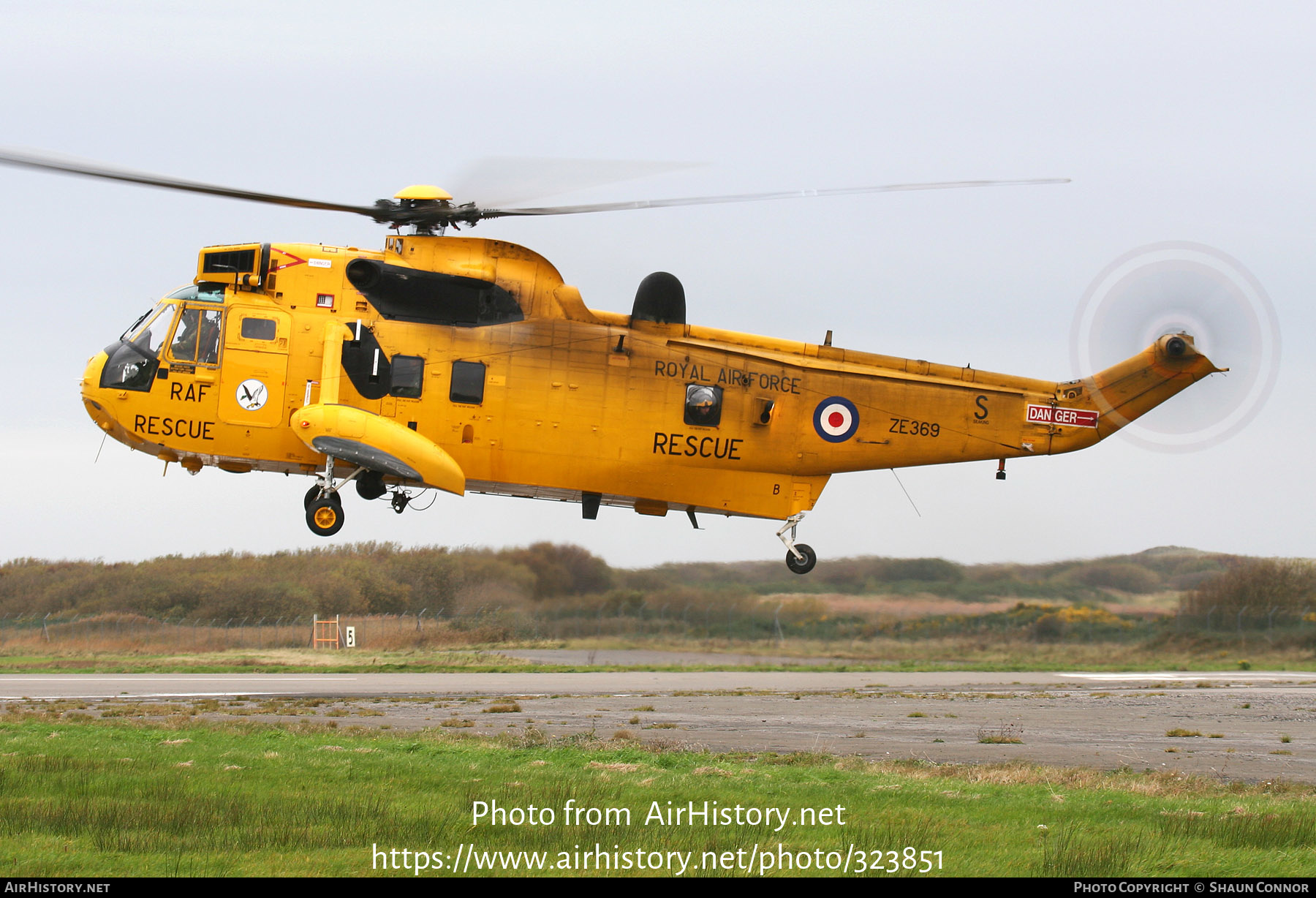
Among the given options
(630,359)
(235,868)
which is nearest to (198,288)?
(630,359)

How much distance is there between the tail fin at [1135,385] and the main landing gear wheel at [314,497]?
1244cm

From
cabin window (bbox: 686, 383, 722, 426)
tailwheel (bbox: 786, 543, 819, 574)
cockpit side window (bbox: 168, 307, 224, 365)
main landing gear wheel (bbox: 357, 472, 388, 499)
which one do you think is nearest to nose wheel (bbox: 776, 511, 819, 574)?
tailwheel (bbox: 786, 543, 819, 574)

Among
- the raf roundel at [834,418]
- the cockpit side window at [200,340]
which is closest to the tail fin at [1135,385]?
the raf roundel at [834,418]

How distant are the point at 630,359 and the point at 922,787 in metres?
7.91

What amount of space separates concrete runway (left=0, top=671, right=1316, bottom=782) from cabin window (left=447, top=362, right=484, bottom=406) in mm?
5794

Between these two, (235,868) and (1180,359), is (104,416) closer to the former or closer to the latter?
(235,868)

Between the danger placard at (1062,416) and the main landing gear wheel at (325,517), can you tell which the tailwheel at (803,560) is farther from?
the main landing gear wheel at (325,517)

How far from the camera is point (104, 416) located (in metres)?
18.8

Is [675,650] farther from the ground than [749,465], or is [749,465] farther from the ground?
[749,465]

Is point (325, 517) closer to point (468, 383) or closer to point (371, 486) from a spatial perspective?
point (371, 486)

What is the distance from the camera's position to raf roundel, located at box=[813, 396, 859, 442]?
20031 mm

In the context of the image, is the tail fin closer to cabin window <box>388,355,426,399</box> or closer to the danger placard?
the danger placard

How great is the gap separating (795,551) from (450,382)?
630 cm

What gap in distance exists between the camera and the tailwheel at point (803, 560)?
19.7 m
